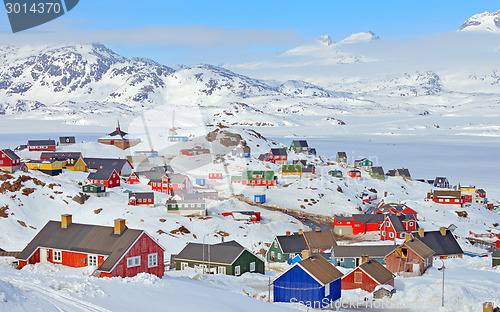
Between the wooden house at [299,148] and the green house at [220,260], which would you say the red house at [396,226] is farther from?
the wooden house at [299,148]

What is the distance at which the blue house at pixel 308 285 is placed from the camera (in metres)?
37.4

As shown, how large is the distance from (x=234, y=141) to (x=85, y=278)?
108434 mm

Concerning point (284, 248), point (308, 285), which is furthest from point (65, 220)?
point (284, 248)

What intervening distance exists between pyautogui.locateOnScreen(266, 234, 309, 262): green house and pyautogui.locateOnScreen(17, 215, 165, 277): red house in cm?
2324

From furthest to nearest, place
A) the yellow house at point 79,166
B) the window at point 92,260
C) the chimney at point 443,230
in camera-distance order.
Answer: the yellow house at point 79,166
the chimney at point 443,230
the window at point 92,260

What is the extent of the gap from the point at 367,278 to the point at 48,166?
6328 cm

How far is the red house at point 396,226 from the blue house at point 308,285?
30.7m

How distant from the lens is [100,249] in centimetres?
3453

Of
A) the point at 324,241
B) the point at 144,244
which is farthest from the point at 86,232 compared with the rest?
the point at 324,241

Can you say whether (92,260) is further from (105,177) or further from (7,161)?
(7,161)

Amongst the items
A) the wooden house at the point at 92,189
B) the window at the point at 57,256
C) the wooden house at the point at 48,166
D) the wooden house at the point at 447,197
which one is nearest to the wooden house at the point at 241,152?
Answer: the wooden house at the point at 48,166

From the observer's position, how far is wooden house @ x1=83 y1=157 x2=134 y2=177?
321ft

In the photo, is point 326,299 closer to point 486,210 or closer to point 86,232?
point 86,232

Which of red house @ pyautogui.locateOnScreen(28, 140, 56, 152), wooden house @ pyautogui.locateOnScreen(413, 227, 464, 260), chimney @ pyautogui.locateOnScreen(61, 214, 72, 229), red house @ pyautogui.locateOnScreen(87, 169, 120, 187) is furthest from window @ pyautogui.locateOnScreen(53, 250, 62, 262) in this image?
red house @ pyautogui.locateOnScreen(28, 140, 56, 152)
